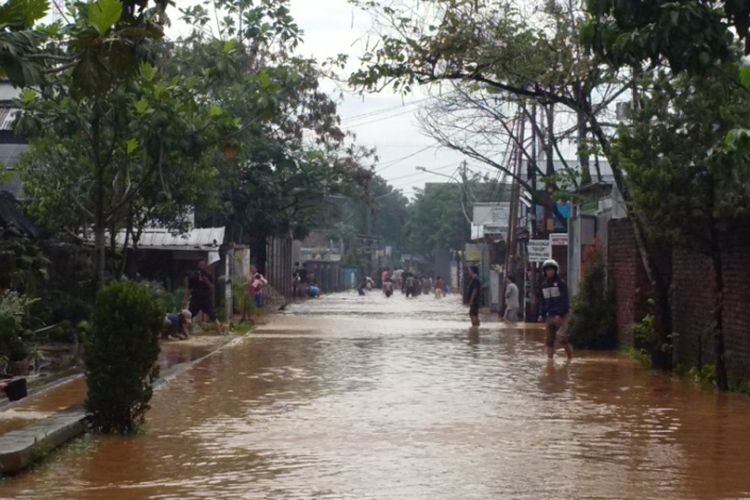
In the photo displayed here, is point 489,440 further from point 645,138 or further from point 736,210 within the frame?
point 645,138

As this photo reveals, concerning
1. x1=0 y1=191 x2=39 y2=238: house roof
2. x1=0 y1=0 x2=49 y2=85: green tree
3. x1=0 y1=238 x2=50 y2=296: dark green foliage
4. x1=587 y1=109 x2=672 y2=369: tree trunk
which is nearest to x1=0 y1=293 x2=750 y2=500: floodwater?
x1=587 y1=109 x2=672 y2=369: tree trunk

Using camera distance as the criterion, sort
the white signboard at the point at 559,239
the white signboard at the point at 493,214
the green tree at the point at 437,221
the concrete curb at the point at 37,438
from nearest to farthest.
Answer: the concrete curb at the point at 37,438, the white signboard at the point at 559,239, the white signboard at the point at 493,214, the green tree at the point at 437,221

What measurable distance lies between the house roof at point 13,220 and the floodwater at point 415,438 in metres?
4.45

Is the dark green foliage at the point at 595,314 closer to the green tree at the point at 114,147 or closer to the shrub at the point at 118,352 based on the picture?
the green tree at the point at 114,147

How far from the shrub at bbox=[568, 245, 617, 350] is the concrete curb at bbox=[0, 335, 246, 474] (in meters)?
15.0

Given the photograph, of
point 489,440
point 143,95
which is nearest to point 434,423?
point 489,440

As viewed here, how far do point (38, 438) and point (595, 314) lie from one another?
17.0 m

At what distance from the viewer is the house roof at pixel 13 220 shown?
22.5 meters

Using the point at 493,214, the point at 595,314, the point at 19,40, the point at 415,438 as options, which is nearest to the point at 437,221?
the point at 493,214

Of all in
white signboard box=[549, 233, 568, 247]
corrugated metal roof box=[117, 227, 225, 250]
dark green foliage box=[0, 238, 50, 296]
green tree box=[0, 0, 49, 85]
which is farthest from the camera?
white signboard box=[549, 233, 568, 247]

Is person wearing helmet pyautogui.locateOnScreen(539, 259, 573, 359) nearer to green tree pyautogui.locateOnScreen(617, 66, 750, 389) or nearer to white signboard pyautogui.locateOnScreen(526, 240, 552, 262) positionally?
green tree pyautogui.locateOnScreen(617, 66, 750, 389)

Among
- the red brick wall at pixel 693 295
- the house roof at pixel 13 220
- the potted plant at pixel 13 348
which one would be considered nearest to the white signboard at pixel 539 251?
the red brick wall at pixel 693 295

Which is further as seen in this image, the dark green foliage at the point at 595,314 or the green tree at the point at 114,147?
the dark green foliage at the point at 595,314

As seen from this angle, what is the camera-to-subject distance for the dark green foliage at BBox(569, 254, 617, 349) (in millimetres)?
25984
